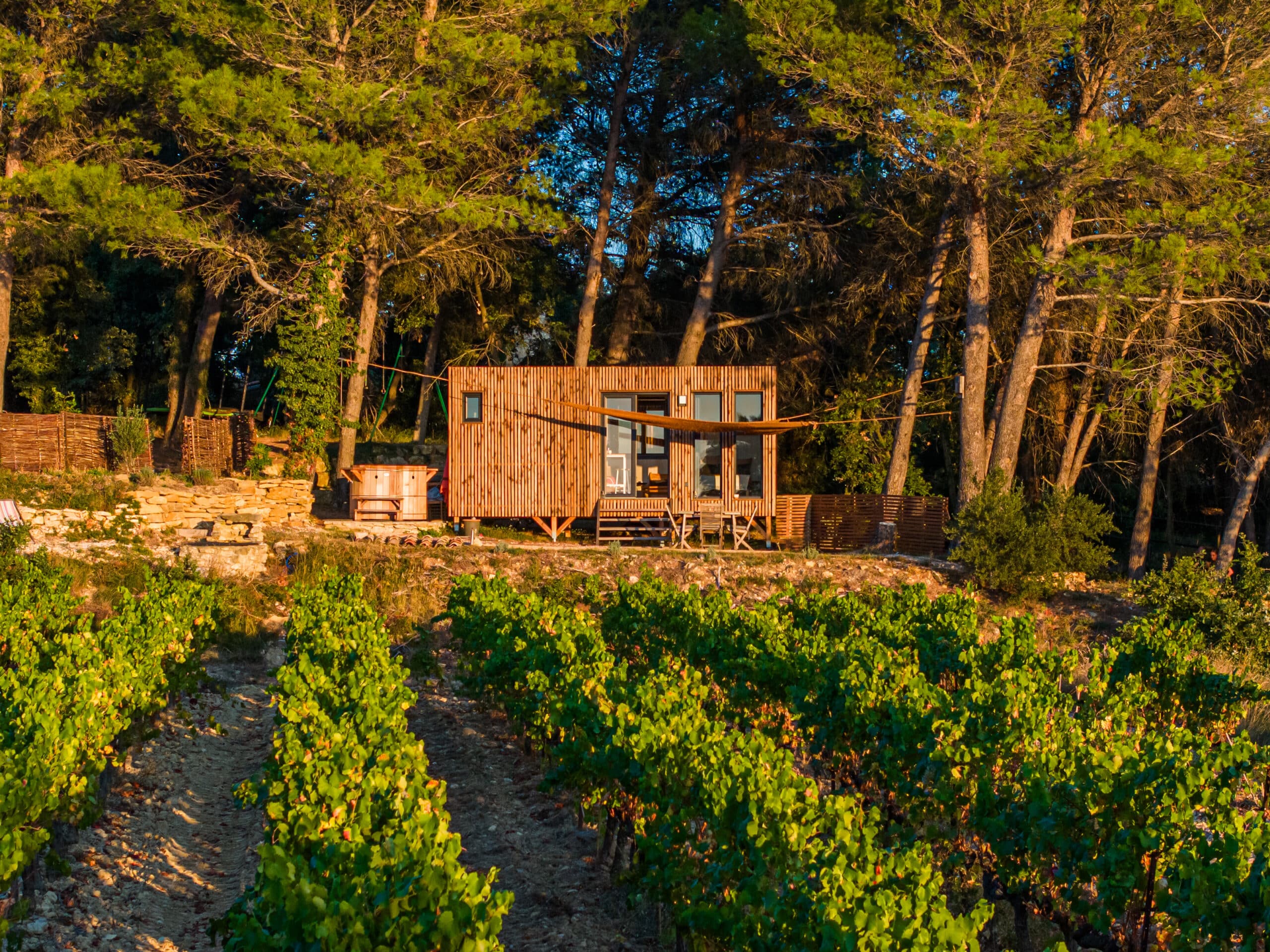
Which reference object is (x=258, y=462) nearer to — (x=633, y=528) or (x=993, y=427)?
(x=633, y=528)

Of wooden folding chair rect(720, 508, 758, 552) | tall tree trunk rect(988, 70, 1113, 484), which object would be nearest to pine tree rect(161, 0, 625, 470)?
wooden folding chair rect(720, 508, 758, 552)

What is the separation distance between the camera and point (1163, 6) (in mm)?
18297

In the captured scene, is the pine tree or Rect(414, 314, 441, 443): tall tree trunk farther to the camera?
Rect(414, 314, 441, 443): tall tree trunk

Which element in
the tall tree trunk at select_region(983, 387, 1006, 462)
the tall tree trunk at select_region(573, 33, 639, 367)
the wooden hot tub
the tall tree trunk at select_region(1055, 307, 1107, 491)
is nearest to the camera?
the wooden hot tub

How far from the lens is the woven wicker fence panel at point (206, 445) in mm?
20328

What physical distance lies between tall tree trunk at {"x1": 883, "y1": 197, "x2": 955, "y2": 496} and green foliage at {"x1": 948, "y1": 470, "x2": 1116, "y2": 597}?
141 inches

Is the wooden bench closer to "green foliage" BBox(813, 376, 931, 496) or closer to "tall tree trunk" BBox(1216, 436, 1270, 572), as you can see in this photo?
"green foliage" BBox(813, 376, 931, 496)

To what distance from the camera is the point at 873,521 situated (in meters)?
21.5

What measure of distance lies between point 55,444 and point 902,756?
1720 centimetres

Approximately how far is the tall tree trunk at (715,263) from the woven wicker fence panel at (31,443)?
11526mm

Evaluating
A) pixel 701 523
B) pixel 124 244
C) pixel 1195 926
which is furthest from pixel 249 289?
pixel 1195 926

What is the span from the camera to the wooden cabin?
20656 mm

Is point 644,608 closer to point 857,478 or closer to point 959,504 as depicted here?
point 959,504

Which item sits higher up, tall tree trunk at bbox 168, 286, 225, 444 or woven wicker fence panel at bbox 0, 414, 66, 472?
tall tree trunk at bbox 168, 286, 225, 444
